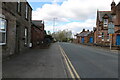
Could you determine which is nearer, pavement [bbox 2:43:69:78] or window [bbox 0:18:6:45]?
pavement [bbox 2:43:69:78]

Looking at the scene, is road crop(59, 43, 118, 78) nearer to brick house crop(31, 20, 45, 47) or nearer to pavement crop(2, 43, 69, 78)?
pavement crop(2, 43, 69, 78)

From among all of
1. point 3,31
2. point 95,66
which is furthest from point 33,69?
point 3,31

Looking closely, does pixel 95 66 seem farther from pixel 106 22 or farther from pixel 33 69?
pixel 106 22

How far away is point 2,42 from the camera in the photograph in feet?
33.1

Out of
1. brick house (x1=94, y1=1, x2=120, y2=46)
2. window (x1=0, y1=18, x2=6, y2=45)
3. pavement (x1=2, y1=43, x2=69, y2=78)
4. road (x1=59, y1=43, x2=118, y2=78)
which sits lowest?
road (x1=59, y1=43, x2=118, y2=78)

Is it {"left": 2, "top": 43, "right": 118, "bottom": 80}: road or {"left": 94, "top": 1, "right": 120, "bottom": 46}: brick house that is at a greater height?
{"left": 94, "top": 1, "right": 120, "bottom": 46}: brick house

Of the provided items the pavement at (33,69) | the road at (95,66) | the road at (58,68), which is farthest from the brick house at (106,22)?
the pavement at (33,69)

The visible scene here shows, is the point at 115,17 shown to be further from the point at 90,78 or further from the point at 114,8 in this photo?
the point at 90,78

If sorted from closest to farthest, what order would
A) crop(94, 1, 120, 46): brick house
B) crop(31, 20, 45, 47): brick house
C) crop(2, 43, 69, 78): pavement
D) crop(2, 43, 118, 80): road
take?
crop(2, 43, 69, 78): pavement
crop(2, 43, 118, 80): road
crop(31, 20, 45, 47): brick house
crop(94, 1, 120, 46): brick house

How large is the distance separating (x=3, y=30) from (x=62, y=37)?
99349 millimetres

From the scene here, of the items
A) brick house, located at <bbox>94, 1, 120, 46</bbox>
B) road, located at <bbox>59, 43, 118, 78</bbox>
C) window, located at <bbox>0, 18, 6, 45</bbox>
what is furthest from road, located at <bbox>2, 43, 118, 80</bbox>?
brick house, located at <bbox>94, 1, 120, 46</bbox>

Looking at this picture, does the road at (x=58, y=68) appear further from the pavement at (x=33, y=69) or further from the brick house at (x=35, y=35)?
the brick house at (x=35, y=35)

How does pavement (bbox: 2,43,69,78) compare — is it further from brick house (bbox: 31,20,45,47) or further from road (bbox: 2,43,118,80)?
brick house (bbox: 31,20,45,47)

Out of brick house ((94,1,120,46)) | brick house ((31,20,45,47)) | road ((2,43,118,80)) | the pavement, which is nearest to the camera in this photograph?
the pavement
